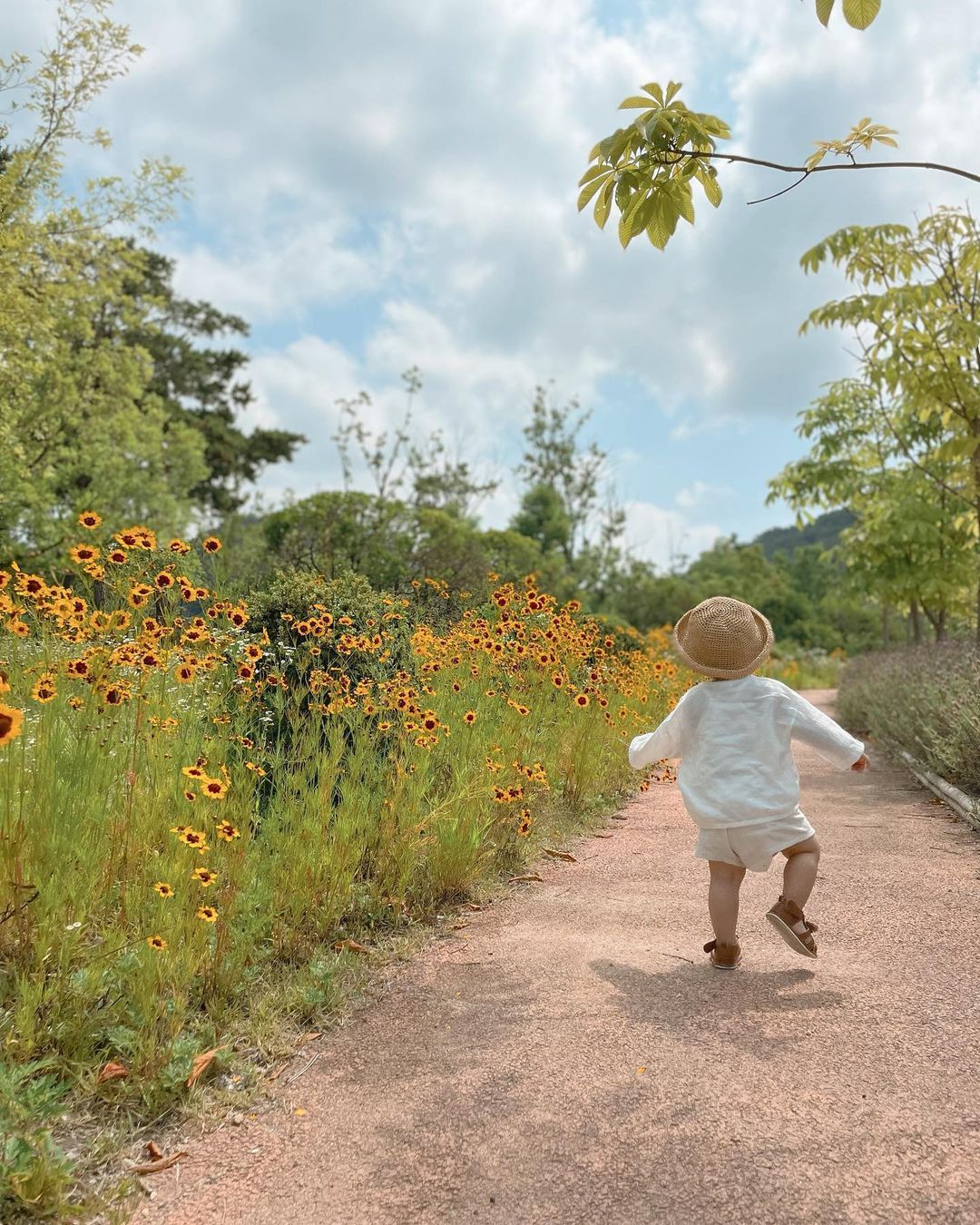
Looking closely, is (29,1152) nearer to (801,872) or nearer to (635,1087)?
(635,1087)

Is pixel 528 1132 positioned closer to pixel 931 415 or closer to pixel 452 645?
pixel 452 645

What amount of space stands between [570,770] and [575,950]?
2300mm

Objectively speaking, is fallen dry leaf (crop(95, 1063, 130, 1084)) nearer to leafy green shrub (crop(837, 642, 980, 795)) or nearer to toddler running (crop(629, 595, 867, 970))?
toddler running (crop(629, 595, 867, 970))

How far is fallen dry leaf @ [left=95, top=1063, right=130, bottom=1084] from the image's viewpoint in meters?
2.37

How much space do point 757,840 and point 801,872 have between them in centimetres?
18

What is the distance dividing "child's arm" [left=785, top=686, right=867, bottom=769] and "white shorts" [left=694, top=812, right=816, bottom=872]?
0.87ft

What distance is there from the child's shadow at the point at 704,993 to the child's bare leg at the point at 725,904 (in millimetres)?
126

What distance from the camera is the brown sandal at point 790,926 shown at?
323 cm

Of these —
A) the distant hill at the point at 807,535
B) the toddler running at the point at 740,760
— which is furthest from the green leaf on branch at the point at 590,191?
the distant hill at the point at 807,535

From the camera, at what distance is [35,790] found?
9.32 feet

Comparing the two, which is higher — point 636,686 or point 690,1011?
point 636,686

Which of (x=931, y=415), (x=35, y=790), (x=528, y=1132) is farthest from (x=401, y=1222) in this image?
(x=931, y=415)

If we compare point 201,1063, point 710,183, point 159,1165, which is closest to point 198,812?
point 201,1063

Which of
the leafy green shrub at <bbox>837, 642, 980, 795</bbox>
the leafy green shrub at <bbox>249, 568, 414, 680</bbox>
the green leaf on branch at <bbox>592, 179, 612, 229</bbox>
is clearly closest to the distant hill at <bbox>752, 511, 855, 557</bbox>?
the leafy green shrub at <bbox>837, 642, 980, 795</bbox>
